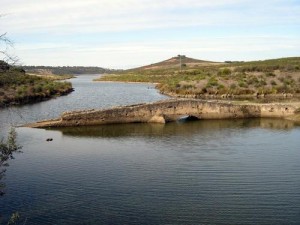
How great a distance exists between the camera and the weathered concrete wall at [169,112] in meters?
33.9

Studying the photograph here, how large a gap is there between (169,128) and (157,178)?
44.7 feet

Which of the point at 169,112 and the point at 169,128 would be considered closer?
the point at 169,128

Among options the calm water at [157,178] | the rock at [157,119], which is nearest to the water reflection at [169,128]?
the calm water at [157,178]

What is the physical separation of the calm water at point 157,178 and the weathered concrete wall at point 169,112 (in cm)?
303

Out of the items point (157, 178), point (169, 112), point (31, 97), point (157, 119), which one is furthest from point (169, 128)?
point (31, 97)

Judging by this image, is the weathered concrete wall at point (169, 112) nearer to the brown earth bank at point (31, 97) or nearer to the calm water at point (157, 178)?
the calm water at point (157, 178)

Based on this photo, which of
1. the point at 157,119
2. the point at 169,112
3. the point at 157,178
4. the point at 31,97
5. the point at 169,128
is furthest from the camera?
the point at 31,97

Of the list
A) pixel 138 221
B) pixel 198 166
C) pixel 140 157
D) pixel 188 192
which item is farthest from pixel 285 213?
pixel 140 157

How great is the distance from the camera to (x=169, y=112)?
3566 cm

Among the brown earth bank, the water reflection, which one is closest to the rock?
the water reflection

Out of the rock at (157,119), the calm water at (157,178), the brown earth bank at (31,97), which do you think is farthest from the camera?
the brown earth bank at (31,97)

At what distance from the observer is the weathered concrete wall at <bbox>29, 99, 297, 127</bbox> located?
111 ft

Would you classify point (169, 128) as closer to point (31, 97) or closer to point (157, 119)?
point (157, 119)

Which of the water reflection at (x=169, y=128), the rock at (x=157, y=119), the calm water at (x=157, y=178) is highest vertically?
the rock at (x=157, y=119)
